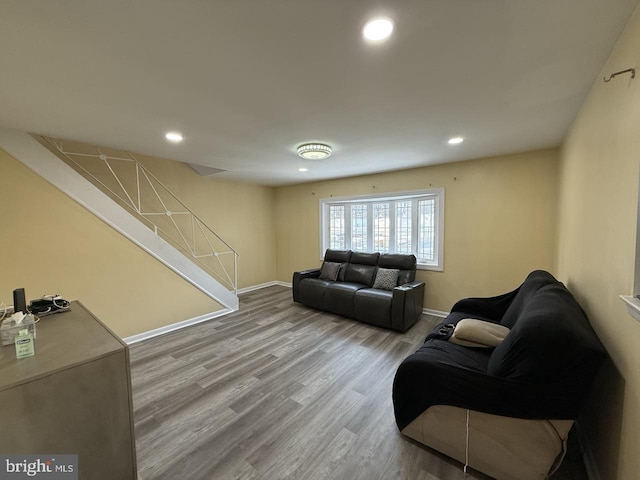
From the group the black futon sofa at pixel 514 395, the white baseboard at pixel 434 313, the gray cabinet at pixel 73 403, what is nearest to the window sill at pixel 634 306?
the black futon sofa at pixel 514 395

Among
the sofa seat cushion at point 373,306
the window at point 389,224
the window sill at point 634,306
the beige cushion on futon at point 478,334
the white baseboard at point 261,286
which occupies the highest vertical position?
the window at point 389,224

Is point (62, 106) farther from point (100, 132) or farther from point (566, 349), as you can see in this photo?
point (566, 349)

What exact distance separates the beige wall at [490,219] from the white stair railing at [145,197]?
11.2 feet

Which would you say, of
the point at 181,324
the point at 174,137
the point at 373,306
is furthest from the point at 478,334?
the point at 181,324

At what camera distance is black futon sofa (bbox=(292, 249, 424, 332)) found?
3.54 m

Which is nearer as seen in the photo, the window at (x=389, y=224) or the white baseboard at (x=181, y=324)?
the white baseboard at (x=181, y=324)

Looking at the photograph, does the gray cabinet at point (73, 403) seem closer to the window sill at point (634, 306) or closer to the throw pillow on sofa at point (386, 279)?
the window sill at point (634, 306)

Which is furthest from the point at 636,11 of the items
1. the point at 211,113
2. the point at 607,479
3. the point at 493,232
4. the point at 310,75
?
the point at 493,232

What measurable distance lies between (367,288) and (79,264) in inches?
148

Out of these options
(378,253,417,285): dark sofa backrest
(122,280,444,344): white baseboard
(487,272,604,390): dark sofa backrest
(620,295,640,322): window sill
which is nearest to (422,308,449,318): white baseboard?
(122,280,444,344): white baseboard

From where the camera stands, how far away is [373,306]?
3674 millimetres

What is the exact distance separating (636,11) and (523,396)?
1921mm

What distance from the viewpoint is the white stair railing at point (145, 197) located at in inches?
135

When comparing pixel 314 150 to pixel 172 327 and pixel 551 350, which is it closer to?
pixel 551 350
